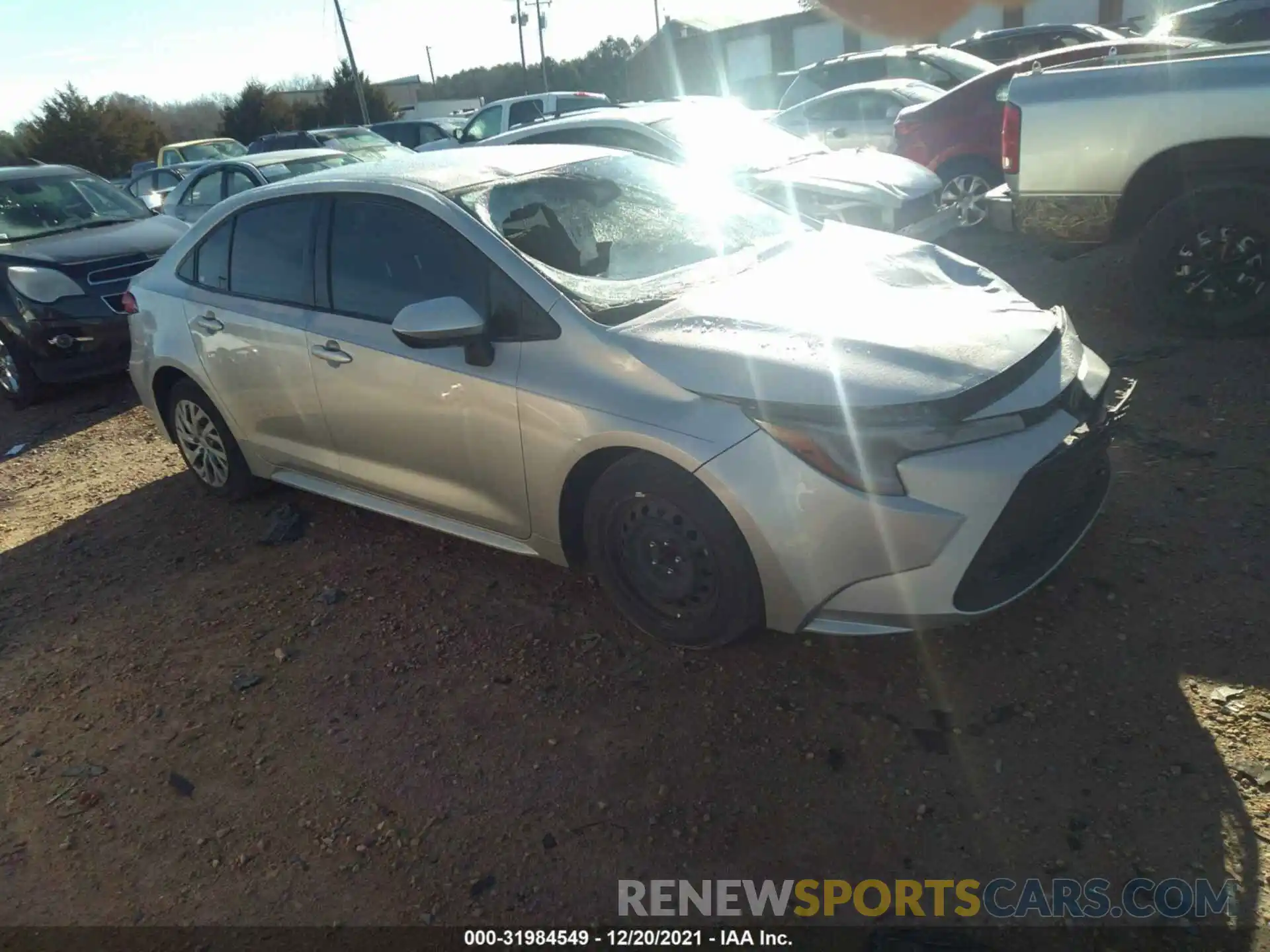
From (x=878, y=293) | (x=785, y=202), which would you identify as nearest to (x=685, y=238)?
(x=878, y=293)

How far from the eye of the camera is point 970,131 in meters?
8.45

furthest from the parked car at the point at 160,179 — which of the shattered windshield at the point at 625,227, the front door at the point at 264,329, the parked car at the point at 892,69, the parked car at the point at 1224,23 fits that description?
the parked car at the point at 1224,23

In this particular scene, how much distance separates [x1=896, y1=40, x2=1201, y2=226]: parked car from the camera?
8383mm

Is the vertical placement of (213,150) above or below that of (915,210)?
above

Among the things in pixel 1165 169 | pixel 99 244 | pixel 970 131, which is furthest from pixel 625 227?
pixel 970 131

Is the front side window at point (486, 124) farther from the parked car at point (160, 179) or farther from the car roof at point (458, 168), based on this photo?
the car roof at point (458, 168)

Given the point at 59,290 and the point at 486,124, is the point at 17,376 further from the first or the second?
the point at 486,124

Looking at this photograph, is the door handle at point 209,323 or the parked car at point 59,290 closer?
the door handle at point 209,323

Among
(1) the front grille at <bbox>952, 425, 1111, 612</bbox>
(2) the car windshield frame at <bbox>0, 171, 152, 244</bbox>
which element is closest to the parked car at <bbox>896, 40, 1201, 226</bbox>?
(1) the front grille at <bbox>952, 425, 1111, 612</bbox>

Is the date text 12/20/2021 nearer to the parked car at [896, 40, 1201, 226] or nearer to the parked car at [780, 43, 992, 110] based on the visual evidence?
the parked car at [896, 40, 1201, 226]

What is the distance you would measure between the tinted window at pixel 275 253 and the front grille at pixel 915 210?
4.39m

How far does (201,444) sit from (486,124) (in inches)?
478

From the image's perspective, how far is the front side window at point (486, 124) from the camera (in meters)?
15.1

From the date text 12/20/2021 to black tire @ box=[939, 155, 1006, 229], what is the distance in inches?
293
